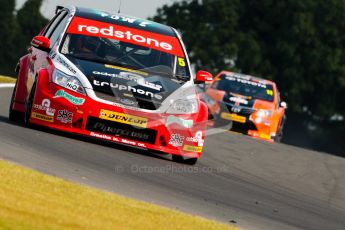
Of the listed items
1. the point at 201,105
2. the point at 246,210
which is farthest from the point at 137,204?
the point at 201,105

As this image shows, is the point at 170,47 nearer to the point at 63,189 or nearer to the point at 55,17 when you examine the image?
the point at 55,17

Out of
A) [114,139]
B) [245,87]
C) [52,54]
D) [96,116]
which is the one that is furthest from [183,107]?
[245,87]

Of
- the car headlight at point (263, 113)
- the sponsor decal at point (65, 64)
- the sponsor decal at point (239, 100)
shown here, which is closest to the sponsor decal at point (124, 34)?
the sponsor decal at point (65, 64)

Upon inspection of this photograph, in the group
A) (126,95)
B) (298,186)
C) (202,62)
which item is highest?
(126,95)

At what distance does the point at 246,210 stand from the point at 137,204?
167 centimetres

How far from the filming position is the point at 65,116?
42.1 ft

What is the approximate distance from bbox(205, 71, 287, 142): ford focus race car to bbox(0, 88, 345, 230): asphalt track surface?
7776 millimetres

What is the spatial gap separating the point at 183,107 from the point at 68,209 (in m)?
5.04

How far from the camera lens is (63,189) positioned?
9078 millimetres

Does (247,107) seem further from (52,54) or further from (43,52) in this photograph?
(52,54)

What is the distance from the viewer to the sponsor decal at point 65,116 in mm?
12820

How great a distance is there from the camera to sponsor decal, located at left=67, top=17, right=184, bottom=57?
1420 centimetres

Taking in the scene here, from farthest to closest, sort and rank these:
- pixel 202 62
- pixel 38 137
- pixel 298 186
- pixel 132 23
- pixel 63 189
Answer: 1. pixel 202 62
2. pixel 132 23
3. pixel 298 186
4. pixel 38 137
5. pixel 63 189

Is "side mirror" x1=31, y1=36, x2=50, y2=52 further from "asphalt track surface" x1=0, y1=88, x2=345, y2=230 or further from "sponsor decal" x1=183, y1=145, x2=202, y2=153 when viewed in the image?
"sponsor decal" x1=183, y1=145, x2=202, y2=153
